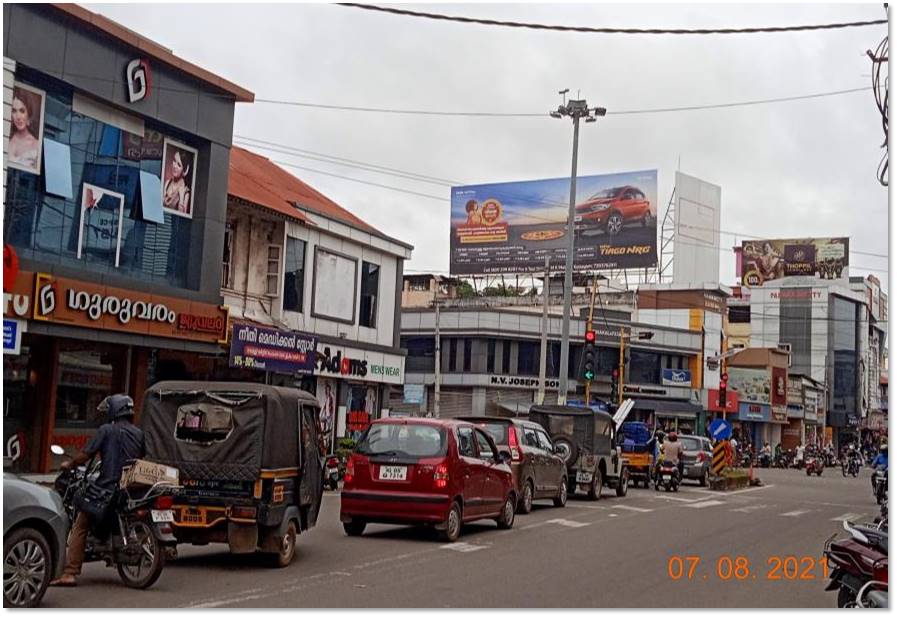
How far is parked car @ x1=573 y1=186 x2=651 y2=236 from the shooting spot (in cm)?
5569

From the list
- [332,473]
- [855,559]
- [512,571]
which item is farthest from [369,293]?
[855,559]

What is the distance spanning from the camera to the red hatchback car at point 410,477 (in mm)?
13969

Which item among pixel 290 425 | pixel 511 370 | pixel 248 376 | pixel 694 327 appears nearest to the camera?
pixel 290 425

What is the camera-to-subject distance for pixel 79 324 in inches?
768

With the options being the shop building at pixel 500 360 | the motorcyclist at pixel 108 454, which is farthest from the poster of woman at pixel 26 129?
the shop building at pixel 500 360

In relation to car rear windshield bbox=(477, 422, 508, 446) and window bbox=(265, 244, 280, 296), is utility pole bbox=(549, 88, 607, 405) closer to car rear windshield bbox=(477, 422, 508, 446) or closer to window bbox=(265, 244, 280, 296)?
window bbox=(265, 244, 280, 296)

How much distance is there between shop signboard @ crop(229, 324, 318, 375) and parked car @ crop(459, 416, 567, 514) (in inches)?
256

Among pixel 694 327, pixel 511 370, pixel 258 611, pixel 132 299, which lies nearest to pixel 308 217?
pixel 132 299

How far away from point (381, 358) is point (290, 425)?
66.0 ft

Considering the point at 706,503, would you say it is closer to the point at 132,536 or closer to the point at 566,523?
the point at 566,523

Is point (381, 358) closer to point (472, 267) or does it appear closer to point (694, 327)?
point (472, 267)

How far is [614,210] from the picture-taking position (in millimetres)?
56438

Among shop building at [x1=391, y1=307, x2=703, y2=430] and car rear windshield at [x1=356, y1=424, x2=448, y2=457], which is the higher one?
shop building at [x1=391, y1=307, x2=703, y2=430]

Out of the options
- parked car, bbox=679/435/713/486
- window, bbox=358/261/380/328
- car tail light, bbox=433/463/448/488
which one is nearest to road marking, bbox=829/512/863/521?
parked car, bbox=679/435/713/486
